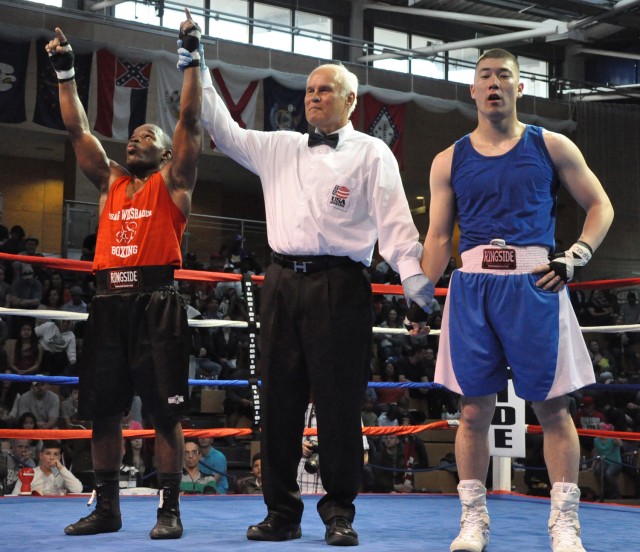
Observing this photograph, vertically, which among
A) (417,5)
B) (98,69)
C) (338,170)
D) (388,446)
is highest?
(417,5)

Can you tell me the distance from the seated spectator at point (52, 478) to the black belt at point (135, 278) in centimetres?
282

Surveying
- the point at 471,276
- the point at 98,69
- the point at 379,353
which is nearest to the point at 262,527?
the point at 471,276

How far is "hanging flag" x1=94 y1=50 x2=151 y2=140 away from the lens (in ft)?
32.9

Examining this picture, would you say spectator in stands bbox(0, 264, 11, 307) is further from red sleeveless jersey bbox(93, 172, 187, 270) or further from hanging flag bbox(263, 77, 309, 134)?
red sleeveless jersey bbox(93, 172, 187, 270)

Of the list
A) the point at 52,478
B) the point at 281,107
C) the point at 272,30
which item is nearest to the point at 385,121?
→ the point at 281,107

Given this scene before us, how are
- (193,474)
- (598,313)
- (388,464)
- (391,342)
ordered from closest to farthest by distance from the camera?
(193,474)
(388,464)
(391,342)
(598,313)

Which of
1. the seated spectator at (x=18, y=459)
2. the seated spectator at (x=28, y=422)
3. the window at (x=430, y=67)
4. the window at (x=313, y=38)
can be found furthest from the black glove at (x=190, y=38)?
the window at (x=430, y=67)

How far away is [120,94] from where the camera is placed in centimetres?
1013

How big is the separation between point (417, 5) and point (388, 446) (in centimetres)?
775

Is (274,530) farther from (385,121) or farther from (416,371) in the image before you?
(385,121)

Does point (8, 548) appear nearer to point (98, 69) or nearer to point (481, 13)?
point (98, 69)

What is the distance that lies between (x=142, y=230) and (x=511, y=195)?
3.32 ft

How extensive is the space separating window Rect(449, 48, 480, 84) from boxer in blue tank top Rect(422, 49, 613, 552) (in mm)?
11321

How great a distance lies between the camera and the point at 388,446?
23.2ft
